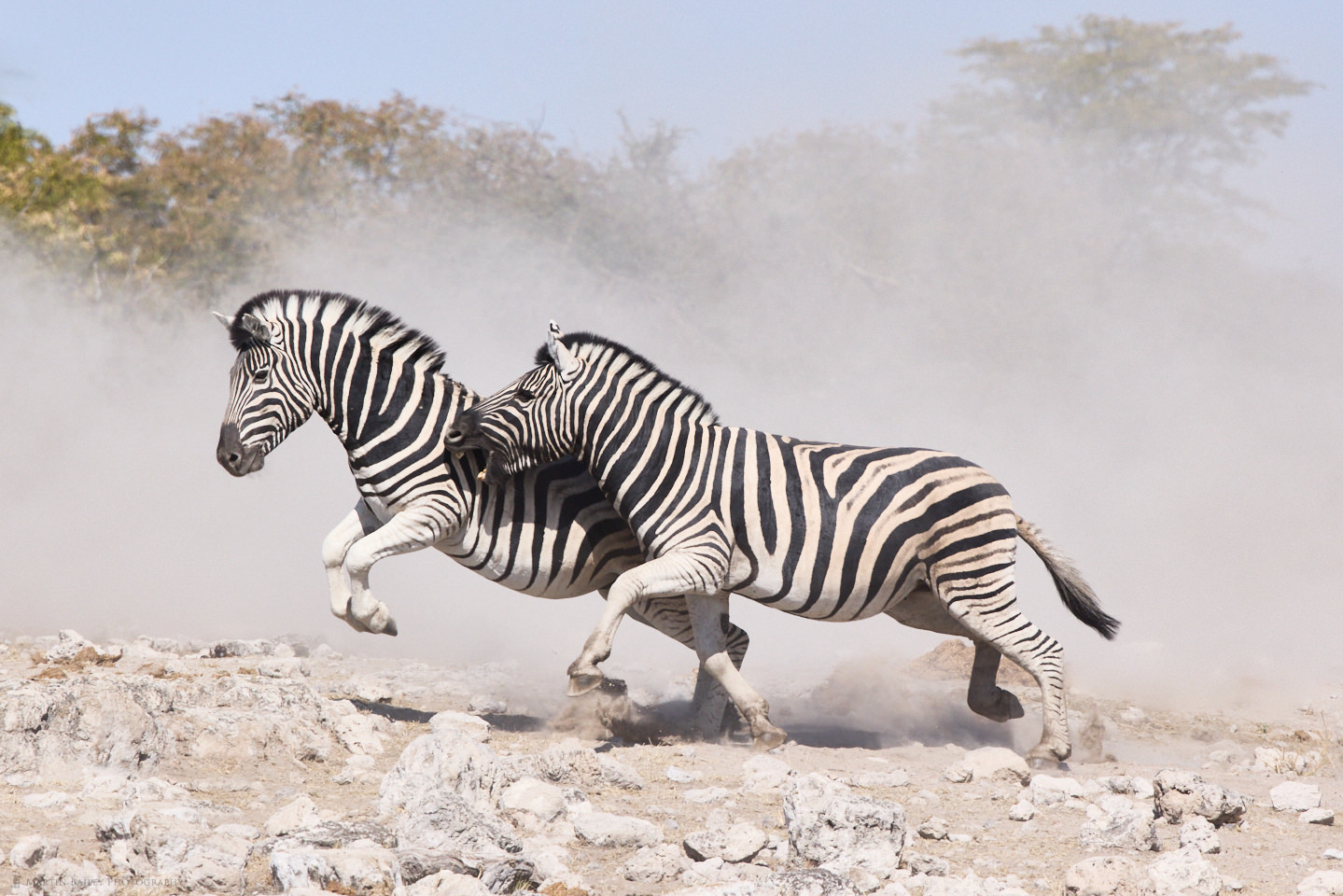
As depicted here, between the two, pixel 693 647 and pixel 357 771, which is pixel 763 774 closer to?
pixel 693 647

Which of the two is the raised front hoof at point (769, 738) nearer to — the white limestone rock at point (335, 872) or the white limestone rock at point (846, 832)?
the white limestone rock at point (846, 832)

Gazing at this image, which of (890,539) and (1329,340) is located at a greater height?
(1329,340)

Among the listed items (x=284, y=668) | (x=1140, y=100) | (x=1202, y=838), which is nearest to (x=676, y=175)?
(x=1140, y=100)

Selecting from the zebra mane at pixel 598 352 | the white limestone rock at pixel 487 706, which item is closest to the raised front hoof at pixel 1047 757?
the zebra mane at pixel 598 352

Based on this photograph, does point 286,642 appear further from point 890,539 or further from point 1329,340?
point 1329,340

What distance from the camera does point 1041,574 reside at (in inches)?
525

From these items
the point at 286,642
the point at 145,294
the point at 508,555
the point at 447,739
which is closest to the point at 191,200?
the point at 145,294

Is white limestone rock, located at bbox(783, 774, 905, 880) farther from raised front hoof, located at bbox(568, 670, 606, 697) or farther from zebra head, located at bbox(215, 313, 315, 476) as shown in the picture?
zebra head, located at bbox(215, 313, 315, 476)

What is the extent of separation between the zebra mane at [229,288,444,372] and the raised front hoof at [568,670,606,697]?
6.33 feet

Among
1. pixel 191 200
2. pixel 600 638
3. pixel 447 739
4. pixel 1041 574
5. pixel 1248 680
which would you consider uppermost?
pixel 191 200

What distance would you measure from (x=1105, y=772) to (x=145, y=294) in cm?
1851

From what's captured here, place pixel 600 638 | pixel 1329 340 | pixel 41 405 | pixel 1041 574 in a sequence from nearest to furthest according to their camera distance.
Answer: pixel 600 638, pixel 1041 574, pixel 41 405, pixel 1329 340

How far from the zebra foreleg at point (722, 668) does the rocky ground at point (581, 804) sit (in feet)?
0.49

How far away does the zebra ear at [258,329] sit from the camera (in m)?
6.37
